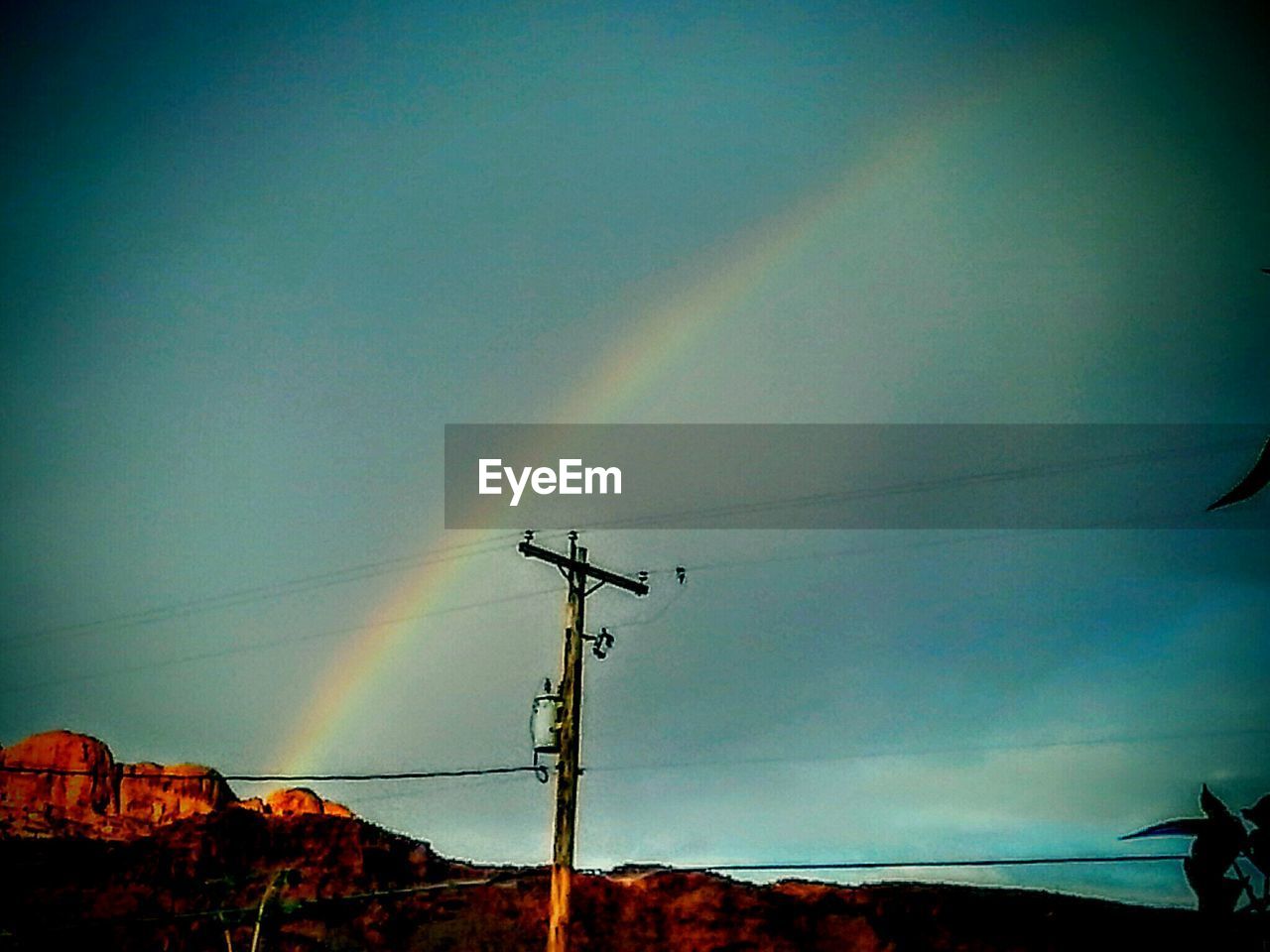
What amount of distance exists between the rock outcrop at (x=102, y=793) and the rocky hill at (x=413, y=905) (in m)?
48.0

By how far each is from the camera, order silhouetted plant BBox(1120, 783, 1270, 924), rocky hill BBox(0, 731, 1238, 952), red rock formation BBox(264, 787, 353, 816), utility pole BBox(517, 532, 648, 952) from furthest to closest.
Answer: red rock formation BBox(264, 787, 353, 816)
rocky hill BBox(0, 731, 1238, 952)
utility pole BBox(517, 532, 648, 952)
silhouetted plant BBox(1120, 783, 1270, 924)

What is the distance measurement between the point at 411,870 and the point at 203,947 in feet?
89.3

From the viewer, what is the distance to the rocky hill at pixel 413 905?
201ft

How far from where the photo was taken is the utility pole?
2009cm

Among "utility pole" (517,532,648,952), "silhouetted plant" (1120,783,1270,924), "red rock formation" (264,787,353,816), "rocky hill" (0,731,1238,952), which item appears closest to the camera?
"silhouetted plant" (1120,783,1270,924)

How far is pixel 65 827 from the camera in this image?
131125 millimetres

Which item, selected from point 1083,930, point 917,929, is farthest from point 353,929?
point 1083,930

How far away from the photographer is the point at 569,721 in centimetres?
2122

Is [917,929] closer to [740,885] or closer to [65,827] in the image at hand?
[740,885]

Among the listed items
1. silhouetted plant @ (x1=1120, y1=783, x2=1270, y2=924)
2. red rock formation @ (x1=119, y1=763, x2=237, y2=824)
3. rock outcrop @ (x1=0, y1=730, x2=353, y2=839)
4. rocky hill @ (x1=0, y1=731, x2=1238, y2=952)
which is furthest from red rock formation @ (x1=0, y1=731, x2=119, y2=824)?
silhouetted plant @ (x1=1120, y1=783, x2=1270, y2=924)

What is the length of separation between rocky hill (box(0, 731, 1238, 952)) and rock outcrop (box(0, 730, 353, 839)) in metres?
48.0

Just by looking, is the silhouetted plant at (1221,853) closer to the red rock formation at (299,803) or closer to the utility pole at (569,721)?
the utility pole at (569,721)

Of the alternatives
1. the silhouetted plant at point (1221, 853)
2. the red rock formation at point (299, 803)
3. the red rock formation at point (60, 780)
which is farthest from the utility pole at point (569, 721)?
the red rock formation at point (60, 780)

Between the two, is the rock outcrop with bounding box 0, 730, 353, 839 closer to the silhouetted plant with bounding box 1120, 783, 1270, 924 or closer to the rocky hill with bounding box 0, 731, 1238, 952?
the rocky hill with bounding box 0, 731, 1238, 952
